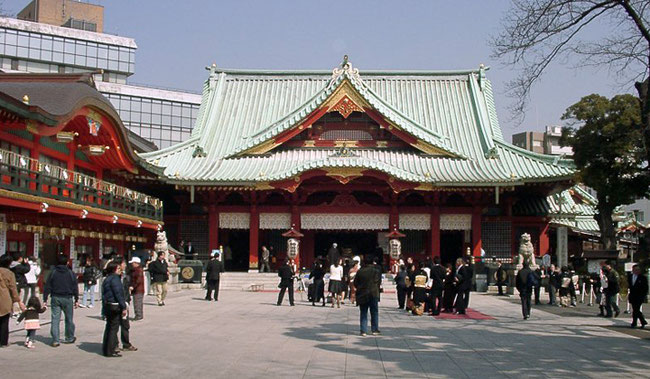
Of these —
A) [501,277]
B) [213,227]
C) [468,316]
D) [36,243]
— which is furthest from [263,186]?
[468,316]

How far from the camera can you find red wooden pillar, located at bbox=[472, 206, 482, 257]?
36.8 metres

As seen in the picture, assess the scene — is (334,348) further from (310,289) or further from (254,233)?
(254,233)

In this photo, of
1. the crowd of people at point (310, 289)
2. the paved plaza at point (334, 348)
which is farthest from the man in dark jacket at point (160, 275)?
the paved plaza at point (334, 348)

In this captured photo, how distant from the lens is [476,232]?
3709 cm

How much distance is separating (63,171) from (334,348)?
16.5 metres

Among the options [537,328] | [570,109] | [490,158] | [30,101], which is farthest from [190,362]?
[570,109]

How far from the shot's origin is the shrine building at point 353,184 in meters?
35.9

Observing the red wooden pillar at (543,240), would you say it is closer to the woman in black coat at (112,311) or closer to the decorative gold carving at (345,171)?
the decorative gold carving at (345,171)

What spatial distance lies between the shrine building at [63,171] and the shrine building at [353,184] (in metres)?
2.88

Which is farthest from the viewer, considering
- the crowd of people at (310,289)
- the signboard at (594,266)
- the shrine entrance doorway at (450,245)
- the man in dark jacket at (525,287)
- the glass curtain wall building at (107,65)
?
the glass curtain wall building at (107,65)

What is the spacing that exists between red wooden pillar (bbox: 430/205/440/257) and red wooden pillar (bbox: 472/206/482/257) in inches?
68.5

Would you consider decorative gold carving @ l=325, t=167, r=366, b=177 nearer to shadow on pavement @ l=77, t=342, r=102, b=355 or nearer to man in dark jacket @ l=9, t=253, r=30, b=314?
man in dark jacket @ l=9, t=253, r=30, b=314

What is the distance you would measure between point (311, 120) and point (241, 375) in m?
27.5

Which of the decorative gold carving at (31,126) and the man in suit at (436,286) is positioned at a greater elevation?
the decorative gold carving at (31,126)
